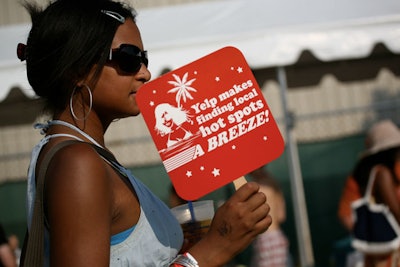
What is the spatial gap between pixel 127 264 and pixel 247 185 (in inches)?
11.8

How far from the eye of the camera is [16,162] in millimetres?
7102

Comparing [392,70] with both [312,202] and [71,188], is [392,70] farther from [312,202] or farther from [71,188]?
[71,188]

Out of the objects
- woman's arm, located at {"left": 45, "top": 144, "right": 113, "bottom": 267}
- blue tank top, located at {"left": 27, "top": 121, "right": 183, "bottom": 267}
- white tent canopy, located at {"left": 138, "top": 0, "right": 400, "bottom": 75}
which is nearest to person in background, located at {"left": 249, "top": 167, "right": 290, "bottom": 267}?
white tent canopy, located at {"left": 138, "top": 0, "right": 400, "bottom": 75}

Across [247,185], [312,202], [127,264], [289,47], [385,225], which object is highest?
[247,185]

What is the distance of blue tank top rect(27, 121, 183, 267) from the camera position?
1.57 m

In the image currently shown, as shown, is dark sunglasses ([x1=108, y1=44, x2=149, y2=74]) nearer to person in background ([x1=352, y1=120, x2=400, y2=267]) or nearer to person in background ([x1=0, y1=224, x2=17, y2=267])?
person in background ([x1=352, y1=120, x2=400, y2=267])

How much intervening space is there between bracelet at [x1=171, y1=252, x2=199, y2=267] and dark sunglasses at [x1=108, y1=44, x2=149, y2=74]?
1.44 ft

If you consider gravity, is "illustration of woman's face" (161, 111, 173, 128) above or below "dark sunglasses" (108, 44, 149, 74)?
below

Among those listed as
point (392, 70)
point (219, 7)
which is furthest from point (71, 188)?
point (392, 70)

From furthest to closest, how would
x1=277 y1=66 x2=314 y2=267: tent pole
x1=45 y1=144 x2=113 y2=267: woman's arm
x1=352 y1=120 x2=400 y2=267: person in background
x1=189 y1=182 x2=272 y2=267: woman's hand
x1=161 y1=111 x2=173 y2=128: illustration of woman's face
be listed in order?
x1=277 y1=66 x2=314 y2=267: tent pole < x1=352 y1=120 x2=400 y2=267: person in background < x1=161 y1=111 x2=173 y2=128: illustration of woman's face < x1=189 y1=182 x2=272 y2=267: woman's hand < x1=45 y1=144 x2=113 y2=267: woman's arm

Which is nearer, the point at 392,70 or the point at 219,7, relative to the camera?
the point at 219,7

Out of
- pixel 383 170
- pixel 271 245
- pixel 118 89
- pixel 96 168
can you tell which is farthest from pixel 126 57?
pixel 271 245

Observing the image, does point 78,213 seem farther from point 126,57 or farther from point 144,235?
point 126,57

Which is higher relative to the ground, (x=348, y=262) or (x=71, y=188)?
(x=71, y=188)
